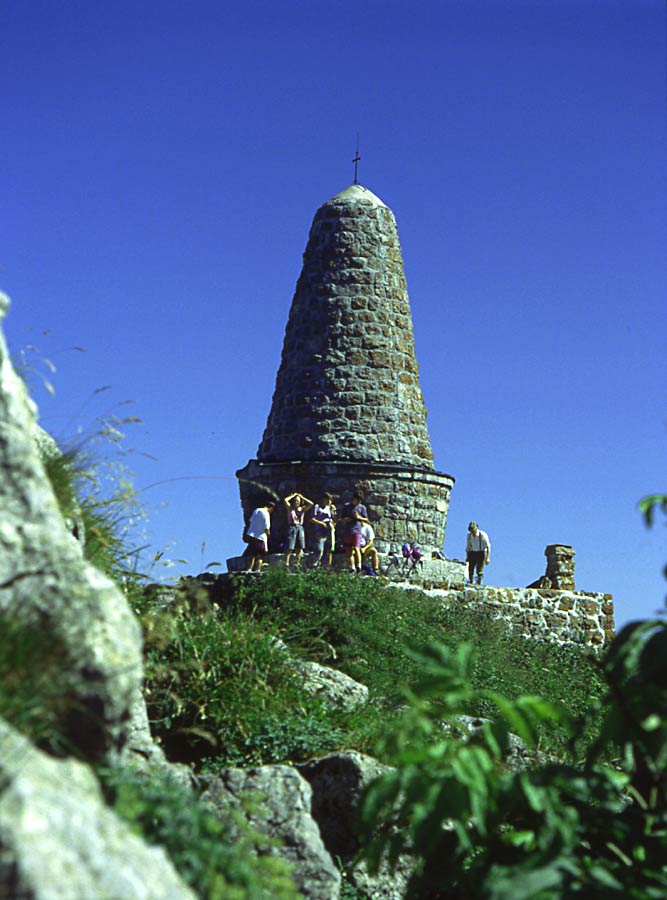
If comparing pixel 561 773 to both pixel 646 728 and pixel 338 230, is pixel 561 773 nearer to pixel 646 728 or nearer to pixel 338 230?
pixel 646 728

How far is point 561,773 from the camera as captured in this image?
3.92m

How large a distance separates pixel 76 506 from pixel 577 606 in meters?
18.0

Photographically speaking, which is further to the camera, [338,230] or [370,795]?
[338,230]

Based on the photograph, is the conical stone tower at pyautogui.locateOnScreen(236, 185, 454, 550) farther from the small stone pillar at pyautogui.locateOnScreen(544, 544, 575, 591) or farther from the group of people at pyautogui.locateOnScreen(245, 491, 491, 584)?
the small stone pillar at pyautogui.locateOnScreen(544, 544, 575, 591)

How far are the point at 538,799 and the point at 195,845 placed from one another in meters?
1.24

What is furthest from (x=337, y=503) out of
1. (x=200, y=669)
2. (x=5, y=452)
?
(x=5, y=452)

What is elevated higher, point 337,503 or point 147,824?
point 337,503

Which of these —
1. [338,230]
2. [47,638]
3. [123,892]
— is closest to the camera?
[123,892]

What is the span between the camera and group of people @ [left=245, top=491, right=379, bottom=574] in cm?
2125

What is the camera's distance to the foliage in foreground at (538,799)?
3.60 m

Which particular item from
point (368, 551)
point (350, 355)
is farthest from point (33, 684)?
point (350, 355)

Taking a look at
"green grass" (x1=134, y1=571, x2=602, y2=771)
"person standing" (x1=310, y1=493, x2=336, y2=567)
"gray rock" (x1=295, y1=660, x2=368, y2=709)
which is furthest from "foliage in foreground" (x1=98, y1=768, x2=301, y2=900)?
"person standing" (x1=310, y1=493, x2=336, y2=567)

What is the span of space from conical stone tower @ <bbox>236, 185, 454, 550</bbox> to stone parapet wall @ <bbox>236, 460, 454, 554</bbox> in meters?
0.02

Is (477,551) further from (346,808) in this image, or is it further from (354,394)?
(346,808)
